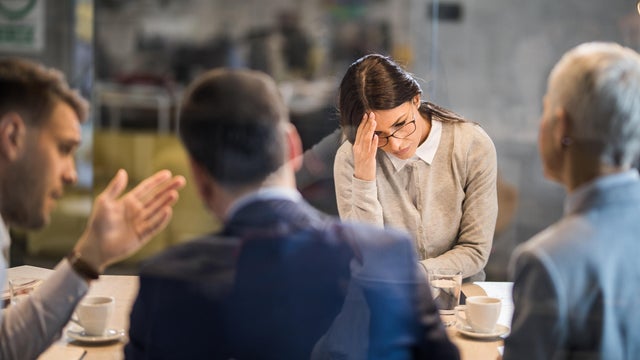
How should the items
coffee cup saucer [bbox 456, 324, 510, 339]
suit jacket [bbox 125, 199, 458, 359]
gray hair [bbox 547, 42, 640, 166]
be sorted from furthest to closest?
coffee cup saucer [bbox 456, 324, 510, 339] < suit jacket [bbox 125, 199, 458, 359] < gray hair [bbox 547, 42, 640, 166]

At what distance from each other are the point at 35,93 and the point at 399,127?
0.75 m

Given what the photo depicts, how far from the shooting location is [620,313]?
162 centimetres

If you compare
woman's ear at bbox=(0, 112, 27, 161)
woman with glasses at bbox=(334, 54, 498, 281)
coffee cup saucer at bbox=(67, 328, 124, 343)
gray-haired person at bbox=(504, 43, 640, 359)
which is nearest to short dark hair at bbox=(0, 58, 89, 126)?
woman's ear at bbox=(0, 112, 27, 161)

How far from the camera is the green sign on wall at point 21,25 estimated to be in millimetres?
1725

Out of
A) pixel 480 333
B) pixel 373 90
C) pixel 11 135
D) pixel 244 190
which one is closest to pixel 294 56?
pixel 373 90

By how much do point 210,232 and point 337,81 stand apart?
0.40 meters

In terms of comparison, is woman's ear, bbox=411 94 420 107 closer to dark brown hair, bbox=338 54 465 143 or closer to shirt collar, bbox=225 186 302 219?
dark brown hair, bbox=338 54 465 143

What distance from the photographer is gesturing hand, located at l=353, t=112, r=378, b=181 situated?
1723 mm

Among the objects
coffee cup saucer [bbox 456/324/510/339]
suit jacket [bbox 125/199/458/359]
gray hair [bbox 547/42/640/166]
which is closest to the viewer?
gray hair [bbox 547/42/640/166]

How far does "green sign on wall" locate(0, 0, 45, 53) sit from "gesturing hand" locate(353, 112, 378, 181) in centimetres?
69

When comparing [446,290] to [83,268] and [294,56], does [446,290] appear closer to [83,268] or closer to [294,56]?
[294,56]

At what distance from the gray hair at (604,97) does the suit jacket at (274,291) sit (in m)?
0.45

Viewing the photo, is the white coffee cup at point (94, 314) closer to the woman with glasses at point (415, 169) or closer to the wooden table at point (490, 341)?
the woman with glasses at point (415, 169)

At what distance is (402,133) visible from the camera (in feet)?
5.69
